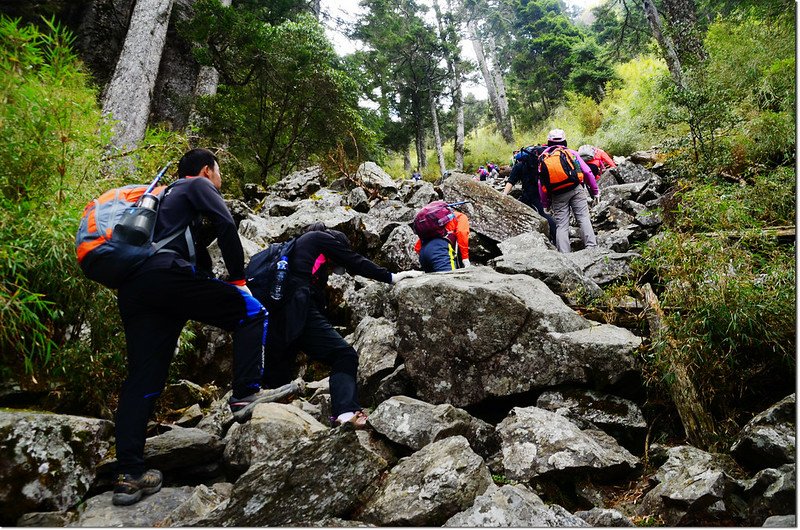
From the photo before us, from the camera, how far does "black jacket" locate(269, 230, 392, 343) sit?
3947mm

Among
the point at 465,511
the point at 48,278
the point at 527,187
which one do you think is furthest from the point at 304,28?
the point at 465,511

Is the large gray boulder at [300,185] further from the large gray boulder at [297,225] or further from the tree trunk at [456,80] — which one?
the tree trunk at [456,80]

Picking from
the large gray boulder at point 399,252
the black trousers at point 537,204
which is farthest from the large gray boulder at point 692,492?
the black trousers at point 537,204

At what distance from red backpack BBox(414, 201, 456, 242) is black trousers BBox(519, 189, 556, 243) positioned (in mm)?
3596

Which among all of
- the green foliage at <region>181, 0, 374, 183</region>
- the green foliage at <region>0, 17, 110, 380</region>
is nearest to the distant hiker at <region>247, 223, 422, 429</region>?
the green foliage at <region>0, 17, 110, 380</region>

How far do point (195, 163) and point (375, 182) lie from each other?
7.60 m

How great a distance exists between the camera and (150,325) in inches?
120

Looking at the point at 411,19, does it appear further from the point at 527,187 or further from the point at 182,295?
the point at 182,295

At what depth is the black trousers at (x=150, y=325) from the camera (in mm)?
2873

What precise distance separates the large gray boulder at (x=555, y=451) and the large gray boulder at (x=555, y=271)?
196cm

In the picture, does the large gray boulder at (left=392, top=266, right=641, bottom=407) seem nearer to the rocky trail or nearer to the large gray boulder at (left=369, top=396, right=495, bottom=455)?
the rocky trail

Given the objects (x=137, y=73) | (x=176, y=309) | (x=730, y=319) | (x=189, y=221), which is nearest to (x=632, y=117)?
(x=730, y=319)

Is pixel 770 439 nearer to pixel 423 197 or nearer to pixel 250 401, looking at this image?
pixel 250 401

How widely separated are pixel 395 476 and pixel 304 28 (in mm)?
12203
